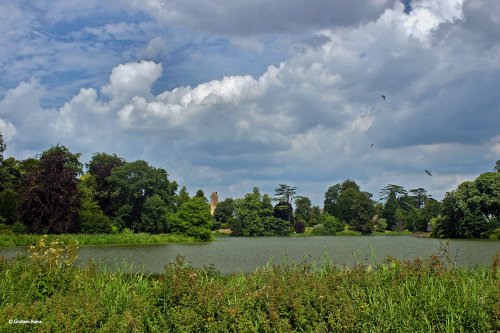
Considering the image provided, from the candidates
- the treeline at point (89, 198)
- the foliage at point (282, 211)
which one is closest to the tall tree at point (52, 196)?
the treeline at point (89, 198)

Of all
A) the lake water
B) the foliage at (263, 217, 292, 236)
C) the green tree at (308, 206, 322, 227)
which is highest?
the green tree at (308, 206, 322, 227)

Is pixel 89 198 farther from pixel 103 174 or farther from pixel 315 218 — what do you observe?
pixel 315 218

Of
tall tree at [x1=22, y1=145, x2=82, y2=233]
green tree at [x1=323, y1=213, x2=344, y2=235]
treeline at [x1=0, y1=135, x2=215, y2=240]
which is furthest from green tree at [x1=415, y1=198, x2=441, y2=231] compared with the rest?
tall tree at [x1=22, y1=145, x2=82, y2=233]

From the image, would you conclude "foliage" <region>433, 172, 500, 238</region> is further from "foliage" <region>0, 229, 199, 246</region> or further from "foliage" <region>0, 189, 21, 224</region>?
"foliage" <region>0, 189, 21, 224</region>

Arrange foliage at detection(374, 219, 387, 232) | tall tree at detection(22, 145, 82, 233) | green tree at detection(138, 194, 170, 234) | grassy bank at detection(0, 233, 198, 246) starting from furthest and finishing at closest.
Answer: foliage at detection(374, 219, 387, 232), green tree at detection(138, 194, 170, 234), tall tree at detection(22, 145, 82, 233), grassy bank at detection(0, 233, 198, 246)

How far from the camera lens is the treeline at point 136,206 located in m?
43.8

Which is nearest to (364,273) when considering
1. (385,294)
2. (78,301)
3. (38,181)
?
(385,294)

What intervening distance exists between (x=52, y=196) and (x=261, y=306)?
41743 mm

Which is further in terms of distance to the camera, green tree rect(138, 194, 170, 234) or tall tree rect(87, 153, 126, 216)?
tall tree rect(87, 153, 126, 216)

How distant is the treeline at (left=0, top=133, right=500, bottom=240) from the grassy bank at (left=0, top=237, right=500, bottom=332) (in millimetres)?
37692

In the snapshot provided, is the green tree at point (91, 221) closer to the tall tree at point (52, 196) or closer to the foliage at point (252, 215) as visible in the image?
the tall tree at point (52, 196)

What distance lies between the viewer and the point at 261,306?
7047mm

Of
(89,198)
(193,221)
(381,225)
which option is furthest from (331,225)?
(89,198)

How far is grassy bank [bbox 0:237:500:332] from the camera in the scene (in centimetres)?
631
